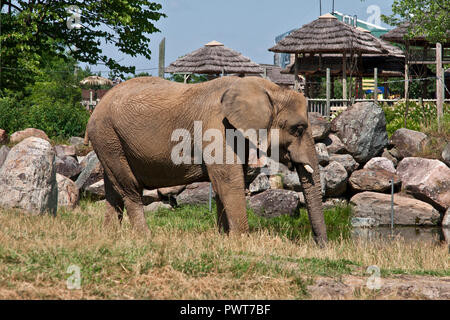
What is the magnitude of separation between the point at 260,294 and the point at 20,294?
83.6 inches

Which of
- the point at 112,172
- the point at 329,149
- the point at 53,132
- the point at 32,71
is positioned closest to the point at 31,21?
the point at 32,71

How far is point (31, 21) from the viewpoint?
2392 centimetres

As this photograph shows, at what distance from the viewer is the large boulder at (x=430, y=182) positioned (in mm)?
17281

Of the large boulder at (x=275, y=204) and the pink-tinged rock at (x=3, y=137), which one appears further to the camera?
the pink-tinged rock at (x=3, y=137)

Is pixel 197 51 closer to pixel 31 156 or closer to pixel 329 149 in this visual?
pixel 329 149

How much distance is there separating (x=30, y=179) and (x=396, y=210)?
9.71 m

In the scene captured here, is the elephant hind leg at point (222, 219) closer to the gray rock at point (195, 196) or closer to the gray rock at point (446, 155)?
the gray rock at point (195, 196)

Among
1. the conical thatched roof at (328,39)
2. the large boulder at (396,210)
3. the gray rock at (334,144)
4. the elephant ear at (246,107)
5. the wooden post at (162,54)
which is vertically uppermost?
the conical thatched roof at (328,39)

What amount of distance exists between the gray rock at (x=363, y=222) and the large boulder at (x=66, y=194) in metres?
6.46

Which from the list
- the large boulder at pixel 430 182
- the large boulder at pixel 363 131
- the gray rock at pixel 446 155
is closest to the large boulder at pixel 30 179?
the large boulder at pixel 430 182

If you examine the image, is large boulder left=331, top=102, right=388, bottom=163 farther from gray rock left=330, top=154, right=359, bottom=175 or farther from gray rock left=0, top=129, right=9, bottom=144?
gray rock left=0, top=129, right=9, bottom=144

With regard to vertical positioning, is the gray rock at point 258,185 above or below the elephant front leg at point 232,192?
below

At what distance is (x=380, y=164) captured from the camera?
1884cm

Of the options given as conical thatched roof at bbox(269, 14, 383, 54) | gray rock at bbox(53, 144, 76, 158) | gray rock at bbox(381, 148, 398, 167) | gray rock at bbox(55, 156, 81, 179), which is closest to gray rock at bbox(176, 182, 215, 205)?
gray rock at bbox(55, 156, 81, 179)
